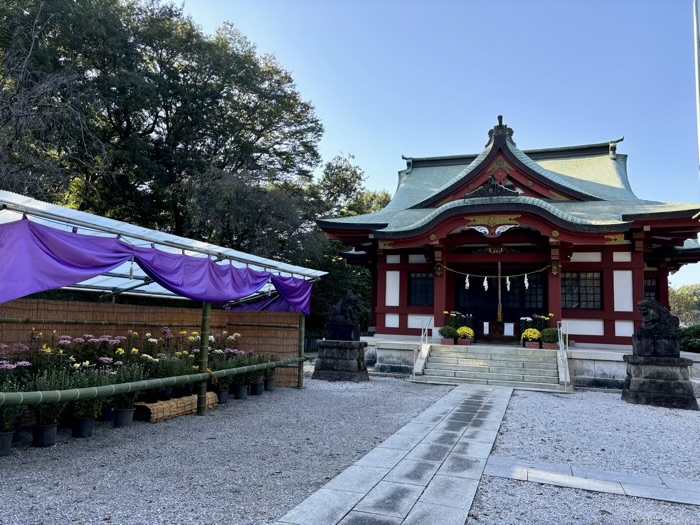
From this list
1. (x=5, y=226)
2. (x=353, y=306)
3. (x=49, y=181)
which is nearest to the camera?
(x=5, y=226)

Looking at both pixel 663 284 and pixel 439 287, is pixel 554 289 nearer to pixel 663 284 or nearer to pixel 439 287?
pixel 439 287

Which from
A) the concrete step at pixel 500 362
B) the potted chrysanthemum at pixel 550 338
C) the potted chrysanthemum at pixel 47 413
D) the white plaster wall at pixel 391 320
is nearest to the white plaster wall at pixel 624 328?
the potted chrysanthemum at pixel 550 338

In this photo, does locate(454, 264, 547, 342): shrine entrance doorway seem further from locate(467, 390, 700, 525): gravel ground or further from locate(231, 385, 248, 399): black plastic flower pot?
locate(231, 385, 248, 399): black plastic flower pot

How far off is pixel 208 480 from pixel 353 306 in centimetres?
825

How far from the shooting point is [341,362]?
11859 millimetres

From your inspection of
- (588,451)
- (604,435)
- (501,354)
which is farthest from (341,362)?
(588,451)

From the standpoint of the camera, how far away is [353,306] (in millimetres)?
12398

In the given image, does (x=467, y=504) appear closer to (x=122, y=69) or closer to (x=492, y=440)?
(x=492, y=440)

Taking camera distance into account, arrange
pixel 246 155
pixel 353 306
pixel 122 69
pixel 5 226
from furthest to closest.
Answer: pixel 246 155, pixel 122 69, pixel 353 306, pixel 5 226

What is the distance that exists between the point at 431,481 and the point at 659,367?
24.9ft

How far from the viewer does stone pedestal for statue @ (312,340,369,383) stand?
11.8 m

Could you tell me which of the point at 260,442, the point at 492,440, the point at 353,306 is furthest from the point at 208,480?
the point at 353,306

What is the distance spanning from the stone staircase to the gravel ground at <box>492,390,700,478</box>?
1.70m

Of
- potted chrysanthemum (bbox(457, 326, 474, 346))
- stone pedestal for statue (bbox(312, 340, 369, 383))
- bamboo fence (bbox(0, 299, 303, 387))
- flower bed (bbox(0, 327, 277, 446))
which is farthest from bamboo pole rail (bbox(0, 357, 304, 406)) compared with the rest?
potted chrysanthemum (bbox(457, 326, 474, 346))
